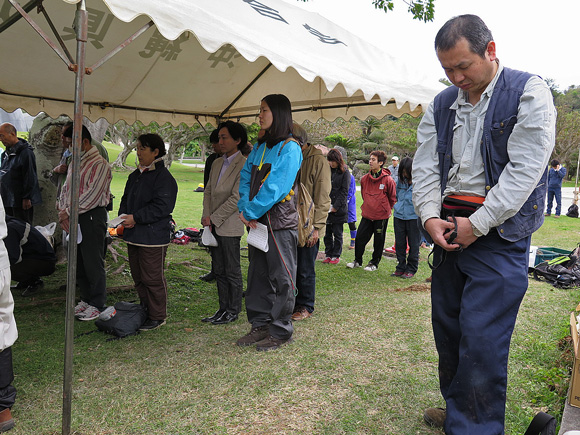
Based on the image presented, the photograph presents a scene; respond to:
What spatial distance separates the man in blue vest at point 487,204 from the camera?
2018 millimetres

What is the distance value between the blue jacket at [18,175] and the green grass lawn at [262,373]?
1.52 meters

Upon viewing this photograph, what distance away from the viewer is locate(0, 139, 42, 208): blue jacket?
611 centimetres

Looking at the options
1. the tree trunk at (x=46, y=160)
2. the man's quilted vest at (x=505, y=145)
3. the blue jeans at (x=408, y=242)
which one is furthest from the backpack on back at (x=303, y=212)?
the tree trunk at (x=46, y=160)

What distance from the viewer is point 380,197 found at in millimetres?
7184

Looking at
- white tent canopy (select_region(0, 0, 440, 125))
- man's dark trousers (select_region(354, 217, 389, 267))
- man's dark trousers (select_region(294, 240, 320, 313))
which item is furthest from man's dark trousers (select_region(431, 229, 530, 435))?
man's dark trousers (select_region(354, 217, 389, 267))

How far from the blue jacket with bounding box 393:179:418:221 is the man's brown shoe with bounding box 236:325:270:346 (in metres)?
3.64

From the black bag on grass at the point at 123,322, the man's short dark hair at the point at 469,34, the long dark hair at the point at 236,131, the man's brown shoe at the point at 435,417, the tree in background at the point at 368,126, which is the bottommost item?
the black bag on grass at the point at 123,322

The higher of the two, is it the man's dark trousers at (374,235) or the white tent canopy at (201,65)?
the white tent canopy at (201,65)

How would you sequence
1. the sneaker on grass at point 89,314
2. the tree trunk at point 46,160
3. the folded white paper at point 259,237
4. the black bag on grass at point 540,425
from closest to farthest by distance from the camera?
the black bag on grass at point 540,425 < the folded white paper at point 259,237 < the sneaker on grass at point 89,314 < the tree trunk at point 46,160

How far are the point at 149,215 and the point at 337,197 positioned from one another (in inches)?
160

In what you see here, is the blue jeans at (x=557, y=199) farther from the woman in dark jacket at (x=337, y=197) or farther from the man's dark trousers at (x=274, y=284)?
the man's dark trousers at (x=274, y=284)

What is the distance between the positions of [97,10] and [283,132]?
6.51 ft

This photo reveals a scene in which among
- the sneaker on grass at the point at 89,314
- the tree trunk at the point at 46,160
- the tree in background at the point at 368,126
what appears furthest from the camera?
the tree in background at the point at 368,126

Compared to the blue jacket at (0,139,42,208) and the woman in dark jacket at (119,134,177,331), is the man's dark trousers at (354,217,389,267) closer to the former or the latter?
the woman in dark jacket at (119,134,177,331)
